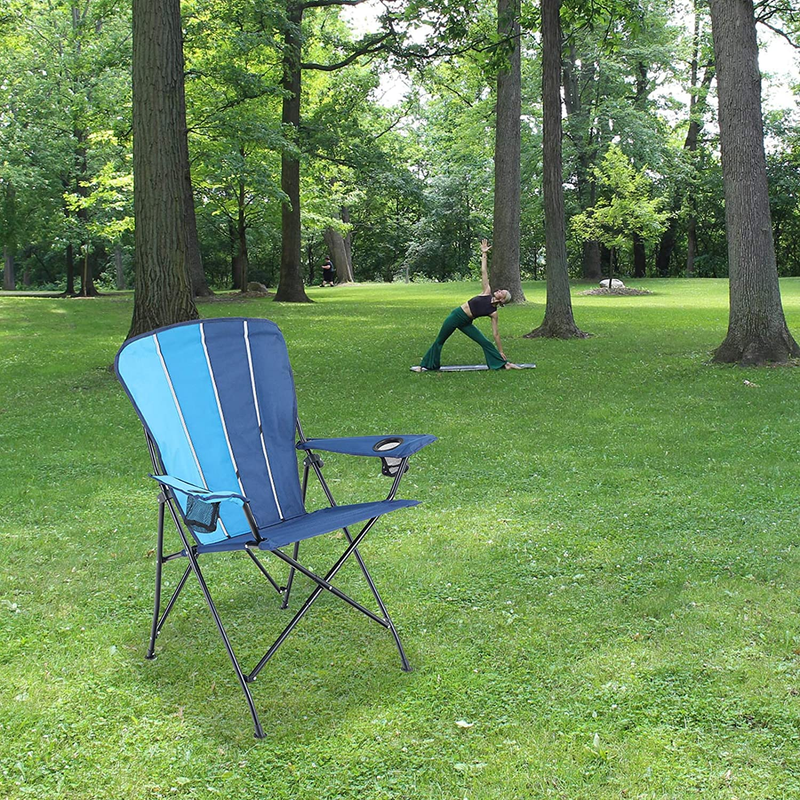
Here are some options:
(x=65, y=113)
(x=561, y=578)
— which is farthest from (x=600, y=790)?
(x=65, y=113)

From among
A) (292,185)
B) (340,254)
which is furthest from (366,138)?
(340,254)

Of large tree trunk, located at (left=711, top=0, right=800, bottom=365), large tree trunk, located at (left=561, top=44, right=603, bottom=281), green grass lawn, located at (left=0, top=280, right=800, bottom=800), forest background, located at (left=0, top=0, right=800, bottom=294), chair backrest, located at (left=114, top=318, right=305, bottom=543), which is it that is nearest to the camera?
green grass lawn, located at (left=0, top=280, right=800, bottom=800)

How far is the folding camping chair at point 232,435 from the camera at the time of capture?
346 centimetres

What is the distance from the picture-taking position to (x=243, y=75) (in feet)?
59.6

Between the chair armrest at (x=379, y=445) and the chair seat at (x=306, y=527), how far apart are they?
0.20 m

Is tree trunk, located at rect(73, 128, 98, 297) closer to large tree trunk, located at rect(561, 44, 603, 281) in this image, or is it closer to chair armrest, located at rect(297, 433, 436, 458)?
large tree trunk, located at rect(561, 44, 603, 281)

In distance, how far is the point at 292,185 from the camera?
22.0 meters

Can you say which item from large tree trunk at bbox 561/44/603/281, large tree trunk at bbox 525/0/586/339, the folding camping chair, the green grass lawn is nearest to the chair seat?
the folding camping chair

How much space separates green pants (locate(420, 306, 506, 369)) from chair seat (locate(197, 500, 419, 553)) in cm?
741

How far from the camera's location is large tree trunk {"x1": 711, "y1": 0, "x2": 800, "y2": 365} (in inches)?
407

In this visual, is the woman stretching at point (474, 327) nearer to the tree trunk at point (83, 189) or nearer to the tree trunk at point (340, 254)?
the tree trunk at point (83, 189)

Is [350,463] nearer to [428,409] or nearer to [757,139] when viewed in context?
[428,409]

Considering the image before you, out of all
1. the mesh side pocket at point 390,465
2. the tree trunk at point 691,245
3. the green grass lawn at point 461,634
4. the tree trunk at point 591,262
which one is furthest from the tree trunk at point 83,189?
the mesh side pocket at point 390,465

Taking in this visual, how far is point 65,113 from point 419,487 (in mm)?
24560
